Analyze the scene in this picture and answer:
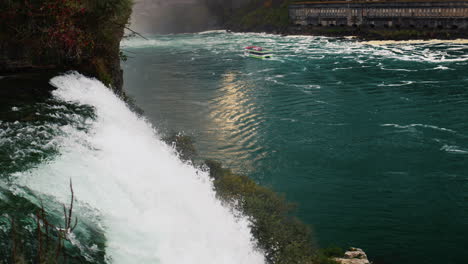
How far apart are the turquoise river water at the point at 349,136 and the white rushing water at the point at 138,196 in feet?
17.5

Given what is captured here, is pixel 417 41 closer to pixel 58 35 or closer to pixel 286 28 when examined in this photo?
pixel 286 28

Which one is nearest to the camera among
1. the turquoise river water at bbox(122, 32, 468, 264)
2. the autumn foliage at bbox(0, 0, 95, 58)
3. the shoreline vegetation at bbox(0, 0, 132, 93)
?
the autumn foliage at bbox(0, 0, 95, 58)

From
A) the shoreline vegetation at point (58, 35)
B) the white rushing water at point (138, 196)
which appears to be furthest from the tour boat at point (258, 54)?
the white rushing water at point (138, 196)

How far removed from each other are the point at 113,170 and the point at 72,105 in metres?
5.85

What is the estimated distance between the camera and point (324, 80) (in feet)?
165

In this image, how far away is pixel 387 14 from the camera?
335 ft

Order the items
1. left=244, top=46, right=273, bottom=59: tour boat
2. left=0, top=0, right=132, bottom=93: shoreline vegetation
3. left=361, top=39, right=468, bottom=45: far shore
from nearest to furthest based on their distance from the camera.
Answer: left=0, top=0, right=132, bottom=93: shoreline vegetation
left=244, top=46, right=273, bottom=59: tour boat
left=361, top=39, right=468, bottom=45: far shore

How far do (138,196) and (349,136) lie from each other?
68.8 feet

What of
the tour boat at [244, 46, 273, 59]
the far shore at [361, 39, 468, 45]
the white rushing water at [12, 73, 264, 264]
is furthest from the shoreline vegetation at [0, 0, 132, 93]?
the far shore at [361, 39, 468, 45]

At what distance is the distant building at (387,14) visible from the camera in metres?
90.7

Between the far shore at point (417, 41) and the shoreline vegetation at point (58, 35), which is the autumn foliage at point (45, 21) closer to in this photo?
the shoreline vegetation at point (58, 35)

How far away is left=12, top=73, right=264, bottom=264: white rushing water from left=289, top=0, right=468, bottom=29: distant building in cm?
9088

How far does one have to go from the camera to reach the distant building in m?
90.7

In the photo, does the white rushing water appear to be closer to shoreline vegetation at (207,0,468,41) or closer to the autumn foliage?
the autumn foliage
